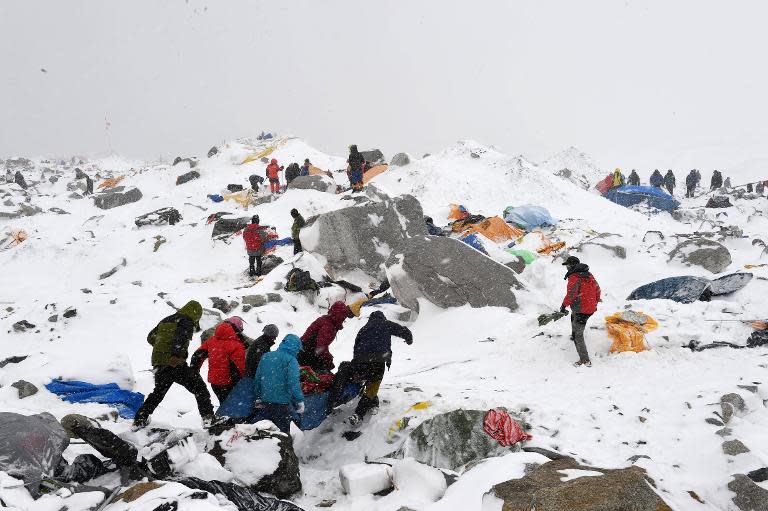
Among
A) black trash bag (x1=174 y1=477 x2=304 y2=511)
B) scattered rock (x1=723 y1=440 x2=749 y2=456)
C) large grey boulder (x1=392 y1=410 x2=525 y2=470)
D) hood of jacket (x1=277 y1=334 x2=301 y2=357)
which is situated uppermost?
hood of jacket (x1=277 y1=334 x2=301 y2=357)

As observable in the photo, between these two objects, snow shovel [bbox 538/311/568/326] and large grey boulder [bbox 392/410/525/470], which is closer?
large grey boulder [bbox 392/410/525/470]

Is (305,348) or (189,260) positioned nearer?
(305,348)

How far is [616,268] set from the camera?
13.8 meters

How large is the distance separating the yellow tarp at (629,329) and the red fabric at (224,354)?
6196mm

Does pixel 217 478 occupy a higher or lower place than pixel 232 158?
lower

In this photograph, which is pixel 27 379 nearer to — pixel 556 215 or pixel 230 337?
pixel 230 337

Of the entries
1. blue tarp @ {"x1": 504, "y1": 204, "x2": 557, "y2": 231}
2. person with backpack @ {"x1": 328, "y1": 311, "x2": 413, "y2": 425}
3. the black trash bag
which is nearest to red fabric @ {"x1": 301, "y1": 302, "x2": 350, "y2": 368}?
person with backpack @ {"x1": 328, "y1": 311, "x2": 413, "y2": 425}

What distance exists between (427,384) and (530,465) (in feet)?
10.7

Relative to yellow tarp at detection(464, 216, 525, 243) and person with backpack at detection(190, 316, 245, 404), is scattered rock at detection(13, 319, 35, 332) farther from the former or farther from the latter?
yellow tarp at detection(464, 216, 525, 243)

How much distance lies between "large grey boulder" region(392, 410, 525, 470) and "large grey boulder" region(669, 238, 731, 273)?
10.5m

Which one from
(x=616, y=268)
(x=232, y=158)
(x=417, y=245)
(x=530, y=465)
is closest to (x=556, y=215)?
(x=616, y=268)

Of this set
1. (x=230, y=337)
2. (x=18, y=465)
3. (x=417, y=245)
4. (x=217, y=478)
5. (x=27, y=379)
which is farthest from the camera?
(x=417, y=245)

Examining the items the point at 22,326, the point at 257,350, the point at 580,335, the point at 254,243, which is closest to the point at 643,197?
the point at 580,335

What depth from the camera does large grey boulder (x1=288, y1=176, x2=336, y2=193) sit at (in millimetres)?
22828
